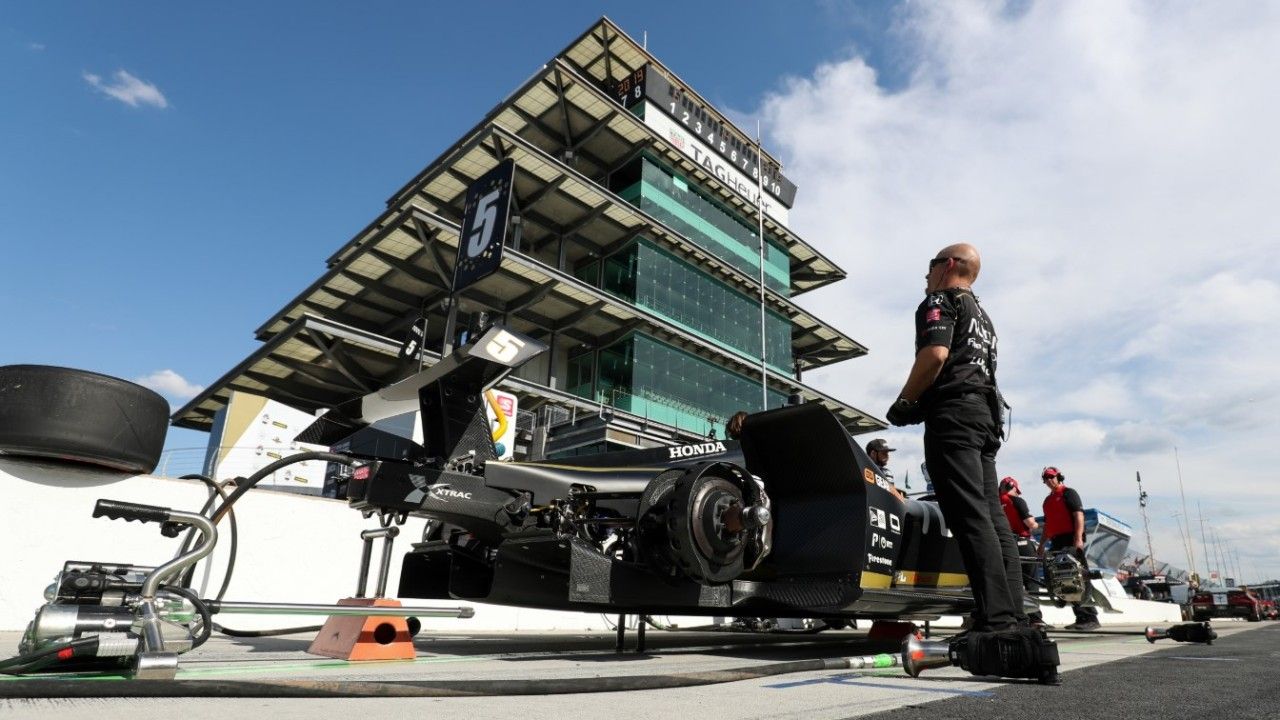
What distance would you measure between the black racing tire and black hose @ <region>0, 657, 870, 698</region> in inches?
44.3

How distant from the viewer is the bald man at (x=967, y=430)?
7.99 ft

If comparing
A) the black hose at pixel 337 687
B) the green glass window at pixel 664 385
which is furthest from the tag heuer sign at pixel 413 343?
the green glass window at pixel 664 385

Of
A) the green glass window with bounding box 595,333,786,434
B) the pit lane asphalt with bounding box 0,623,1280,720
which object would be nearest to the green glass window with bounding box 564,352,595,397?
the green glass window with bounding box 595,333,786,434

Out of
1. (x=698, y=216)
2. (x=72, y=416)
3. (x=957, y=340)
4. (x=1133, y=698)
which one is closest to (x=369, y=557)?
(x=72, y=416)

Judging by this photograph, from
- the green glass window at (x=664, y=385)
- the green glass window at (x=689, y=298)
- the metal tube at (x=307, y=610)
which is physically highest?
the green glass window at (x=689, y=298)

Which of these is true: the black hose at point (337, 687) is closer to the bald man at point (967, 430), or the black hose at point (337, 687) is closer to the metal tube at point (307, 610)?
the metal tube at point (307, 610)

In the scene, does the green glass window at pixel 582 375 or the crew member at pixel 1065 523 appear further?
the green glass window at pixel 582 375

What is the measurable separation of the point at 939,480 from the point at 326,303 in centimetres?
3012

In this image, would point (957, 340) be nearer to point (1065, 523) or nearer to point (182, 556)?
point (182, 556)

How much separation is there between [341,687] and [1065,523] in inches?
302

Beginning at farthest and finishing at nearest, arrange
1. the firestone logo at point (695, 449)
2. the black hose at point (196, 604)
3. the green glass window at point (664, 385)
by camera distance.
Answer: the green glass window at point (664, 385) → the firestone logo at point (695, 449) → the black hose at point (196, 604)

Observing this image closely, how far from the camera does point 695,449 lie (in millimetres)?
4004

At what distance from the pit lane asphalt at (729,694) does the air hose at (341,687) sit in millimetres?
23

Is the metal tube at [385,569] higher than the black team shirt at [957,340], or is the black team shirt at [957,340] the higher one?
the black team shirt at [957,340]
